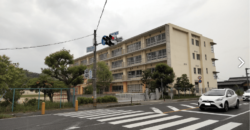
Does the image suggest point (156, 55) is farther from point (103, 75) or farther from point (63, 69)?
point (63, 69)

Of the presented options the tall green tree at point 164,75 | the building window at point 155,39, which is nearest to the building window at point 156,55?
the building window at point 155,39

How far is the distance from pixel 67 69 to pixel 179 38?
21.7 metres

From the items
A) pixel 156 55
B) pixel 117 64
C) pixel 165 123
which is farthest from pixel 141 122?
pixel 117 64

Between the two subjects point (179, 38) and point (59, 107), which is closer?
point (59, 107)

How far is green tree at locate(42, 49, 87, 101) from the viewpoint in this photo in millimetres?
16812

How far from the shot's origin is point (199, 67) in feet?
108

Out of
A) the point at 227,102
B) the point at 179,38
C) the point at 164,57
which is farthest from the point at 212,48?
the point at 227,102

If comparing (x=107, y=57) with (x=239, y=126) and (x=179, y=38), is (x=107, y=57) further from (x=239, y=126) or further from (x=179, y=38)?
(x=239, y=126)

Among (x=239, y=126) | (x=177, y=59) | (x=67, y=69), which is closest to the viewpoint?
(x=239, y=126)

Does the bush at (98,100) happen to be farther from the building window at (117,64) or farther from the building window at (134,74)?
the building window at (117,64)

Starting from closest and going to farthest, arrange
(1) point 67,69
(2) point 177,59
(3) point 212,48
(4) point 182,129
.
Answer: (4) point 182,129 < (1) point 67,69 < (2) point 177,59 < (3) point 212,48

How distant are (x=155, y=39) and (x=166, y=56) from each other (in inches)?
186

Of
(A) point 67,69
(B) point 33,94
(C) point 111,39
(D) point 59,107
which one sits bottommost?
Answer: (D) point 59,107

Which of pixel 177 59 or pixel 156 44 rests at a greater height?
pixel 156 44
